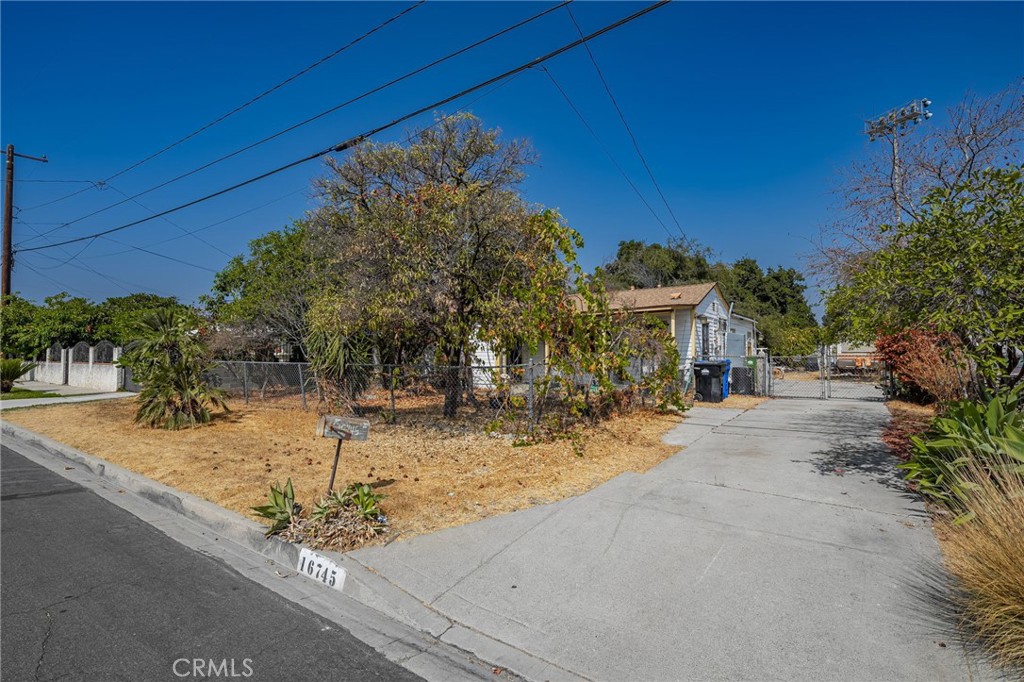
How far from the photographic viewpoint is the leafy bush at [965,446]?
4.50 meters

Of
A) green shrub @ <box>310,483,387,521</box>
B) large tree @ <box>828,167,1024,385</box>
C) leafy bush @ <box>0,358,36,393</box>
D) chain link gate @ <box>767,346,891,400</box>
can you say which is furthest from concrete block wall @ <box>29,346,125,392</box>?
chain link gate @ <box>767,346,891,400</box>

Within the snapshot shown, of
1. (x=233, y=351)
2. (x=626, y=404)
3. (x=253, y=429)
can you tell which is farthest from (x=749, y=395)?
(x=233, y=351)

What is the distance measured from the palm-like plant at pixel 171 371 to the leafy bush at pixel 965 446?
40.1 feet

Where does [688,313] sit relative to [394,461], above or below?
above

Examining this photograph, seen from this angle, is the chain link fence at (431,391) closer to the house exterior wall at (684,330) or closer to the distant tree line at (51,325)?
the house exterior wall at (684,330)

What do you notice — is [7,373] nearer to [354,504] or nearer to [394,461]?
[394,461]

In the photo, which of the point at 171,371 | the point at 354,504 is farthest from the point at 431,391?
the point at 354,504

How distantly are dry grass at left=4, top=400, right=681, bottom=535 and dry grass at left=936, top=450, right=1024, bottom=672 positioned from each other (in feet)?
11.4

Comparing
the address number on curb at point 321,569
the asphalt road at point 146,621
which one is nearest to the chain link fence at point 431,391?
the address number on curb at point 321,569

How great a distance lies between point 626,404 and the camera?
11992mm

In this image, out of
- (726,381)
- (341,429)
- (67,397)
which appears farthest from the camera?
(67,397)

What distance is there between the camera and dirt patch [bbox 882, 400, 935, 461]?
326 inches

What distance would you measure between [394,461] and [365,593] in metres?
3.97

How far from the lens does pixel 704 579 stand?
395 cm
